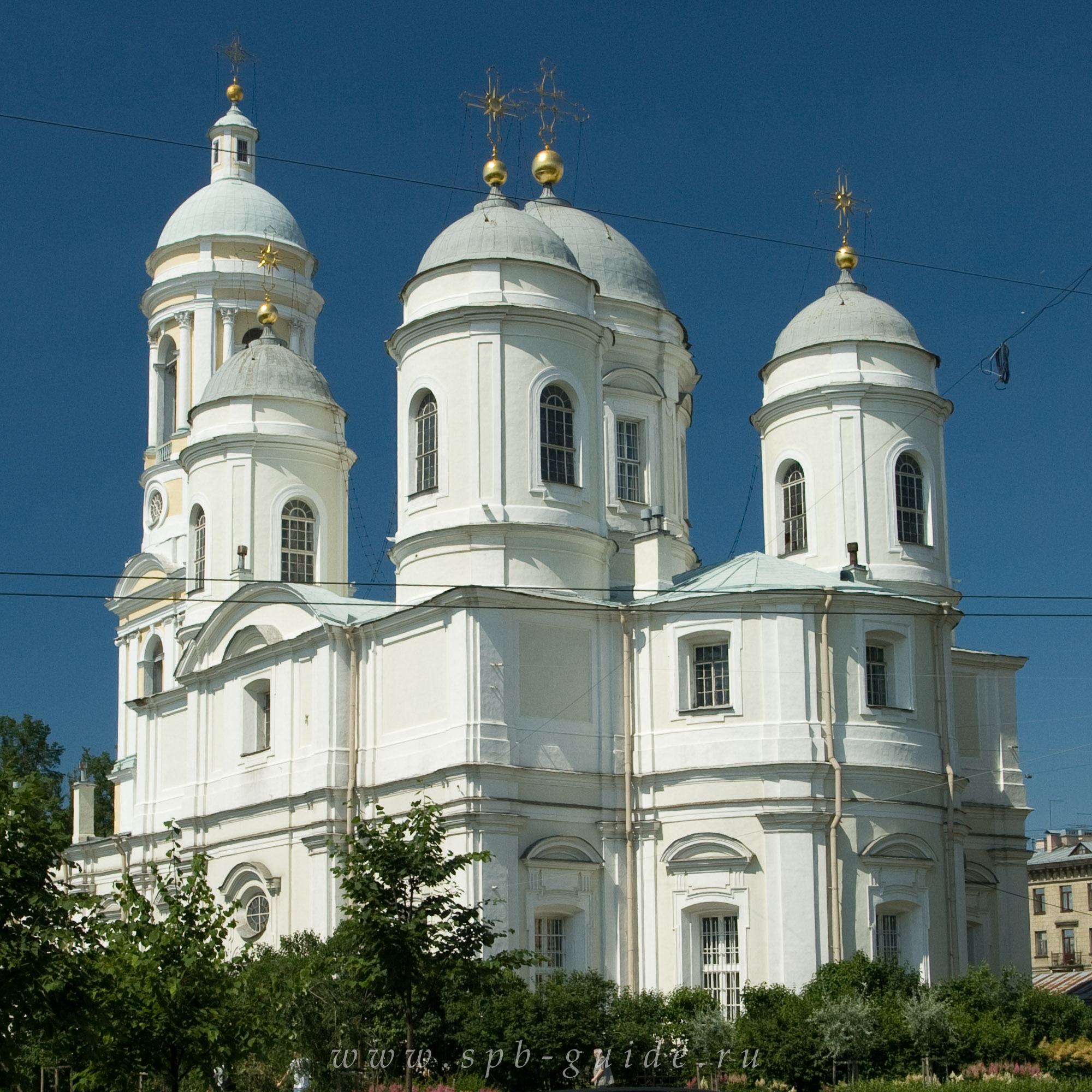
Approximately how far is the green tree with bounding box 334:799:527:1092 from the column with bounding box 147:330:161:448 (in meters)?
32.2

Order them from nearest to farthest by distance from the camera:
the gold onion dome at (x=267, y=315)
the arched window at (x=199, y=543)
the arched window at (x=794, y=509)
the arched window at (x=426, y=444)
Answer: the arched window at (x=426, y=444) < the arched window at (x=794, y=509) < the arched window at (x=199, y=543) < the gold onion dome at (x=267, y=315)

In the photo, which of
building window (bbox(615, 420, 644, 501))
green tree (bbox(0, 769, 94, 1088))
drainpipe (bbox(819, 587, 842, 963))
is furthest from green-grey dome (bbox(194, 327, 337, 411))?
green tree (bbox(0, 769, 94, 1088))

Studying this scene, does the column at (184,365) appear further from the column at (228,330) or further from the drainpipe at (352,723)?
the drainpipe at (352,723)

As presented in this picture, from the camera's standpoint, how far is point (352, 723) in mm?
39844

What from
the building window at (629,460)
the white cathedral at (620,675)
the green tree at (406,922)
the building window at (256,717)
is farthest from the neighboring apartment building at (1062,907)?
the green tree at (406,922)

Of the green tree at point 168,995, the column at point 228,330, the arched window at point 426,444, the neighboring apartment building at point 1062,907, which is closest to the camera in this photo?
the green tree at point 168,995

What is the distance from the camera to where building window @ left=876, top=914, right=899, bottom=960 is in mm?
37469

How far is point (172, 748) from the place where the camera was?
153ft

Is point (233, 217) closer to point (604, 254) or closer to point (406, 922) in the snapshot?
point (604, 254)

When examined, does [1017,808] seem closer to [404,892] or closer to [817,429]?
[817,429]

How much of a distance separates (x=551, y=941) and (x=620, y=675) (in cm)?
551

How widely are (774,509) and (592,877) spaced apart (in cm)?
1175

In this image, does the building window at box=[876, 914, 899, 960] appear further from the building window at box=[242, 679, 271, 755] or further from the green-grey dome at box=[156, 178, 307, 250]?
the green-grey dome at box=[156, 178, 307, 250]

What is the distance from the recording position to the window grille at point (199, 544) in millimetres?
50125
